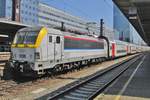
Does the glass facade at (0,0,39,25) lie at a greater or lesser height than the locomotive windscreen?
greater

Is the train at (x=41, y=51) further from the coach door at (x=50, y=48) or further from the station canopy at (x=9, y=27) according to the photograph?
the station canopy at (x=9, y=27)

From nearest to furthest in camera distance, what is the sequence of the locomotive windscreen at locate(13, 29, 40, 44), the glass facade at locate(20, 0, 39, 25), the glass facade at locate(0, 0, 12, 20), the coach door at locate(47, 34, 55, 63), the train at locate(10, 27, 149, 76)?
the train at locate(10, 27, 149, 76), the locomotive windscreen at locate(13, 29, 40, 44), the coach door at locate(47, 34, 55, 63), the glass facade at locate(20, 0, 39, 25), the glass facade at locate(0, 0, 12, 20)

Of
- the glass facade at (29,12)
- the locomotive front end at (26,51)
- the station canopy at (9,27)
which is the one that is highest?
the glass facade at (29,12)

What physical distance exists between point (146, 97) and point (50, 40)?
27.0 ft

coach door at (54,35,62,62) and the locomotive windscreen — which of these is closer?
the locomotive windscreen

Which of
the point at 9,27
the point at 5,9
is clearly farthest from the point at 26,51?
the point at 5,9

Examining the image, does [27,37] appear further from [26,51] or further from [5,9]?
[5,9]

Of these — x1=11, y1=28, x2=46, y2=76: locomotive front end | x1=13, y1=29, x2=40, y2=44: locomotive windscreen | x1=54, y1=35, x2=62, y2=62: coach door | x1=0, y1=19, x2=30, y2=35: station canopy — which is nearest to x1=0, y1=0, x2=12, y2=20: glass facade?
x1=0, y1=19, x2=30, y2=35: station canopy

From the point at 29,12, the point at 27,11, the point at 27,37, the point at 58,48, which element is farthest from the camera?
the point at 29,12

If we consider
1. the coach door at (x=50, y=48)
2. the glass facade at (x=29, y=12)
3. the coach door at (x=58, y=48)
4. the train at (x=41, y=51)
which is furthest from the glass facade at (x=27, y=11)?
the coach door at (x=50, y=48)

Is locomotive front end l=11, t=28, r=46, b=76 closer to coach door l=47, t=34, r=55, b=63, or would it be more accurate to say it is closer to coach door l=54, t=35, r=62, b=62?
coach door l=47, t=34, r=55, b=63

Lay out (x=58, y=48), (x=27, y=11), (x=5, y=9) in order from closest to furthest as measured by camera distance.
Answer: (x=58, y=48) → (x=5, y=9) → (x=27, y=11)

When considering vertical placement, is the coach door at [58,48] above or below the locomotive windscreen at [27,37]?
below

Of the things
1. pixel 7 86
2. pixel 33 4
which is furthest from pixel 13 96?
pixel 33 4
